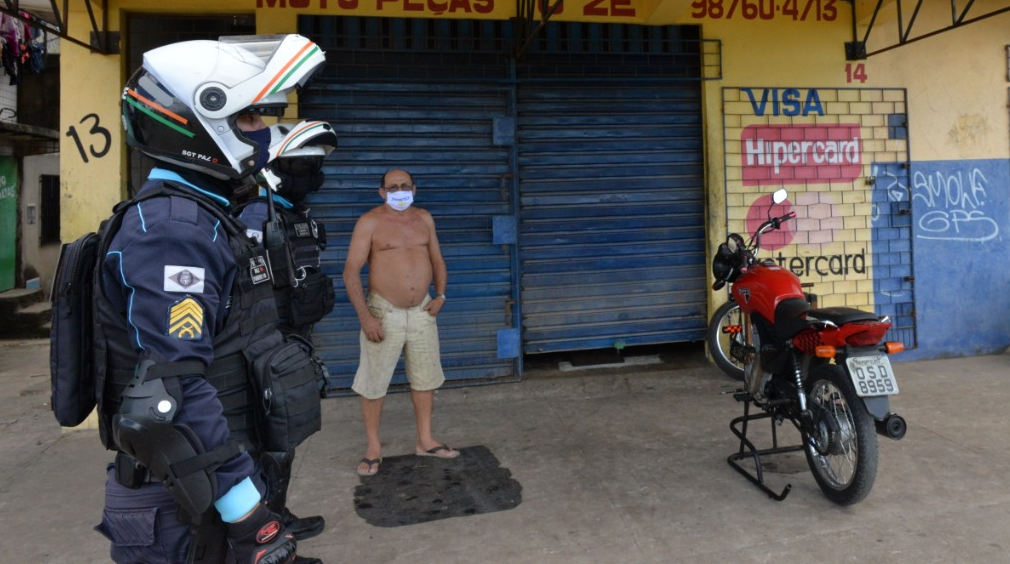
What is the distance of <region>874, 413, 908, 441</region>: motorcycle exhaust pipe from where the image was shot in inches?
128

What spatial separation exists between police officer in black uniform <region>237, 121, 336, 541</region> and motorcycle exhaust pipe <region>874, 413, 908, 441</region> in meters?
2.63

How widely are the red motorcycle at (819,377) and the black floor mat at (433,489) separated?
1381mm

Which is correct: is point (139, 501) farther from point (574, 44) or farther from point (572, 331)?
point (574, 44)

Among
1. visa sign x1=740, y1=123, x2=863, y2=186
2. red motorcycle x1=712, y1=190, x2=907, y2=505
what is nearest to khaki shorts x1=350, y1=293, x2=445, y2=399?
red motorcycle x1=712, y1=190, x2=907, y2=505

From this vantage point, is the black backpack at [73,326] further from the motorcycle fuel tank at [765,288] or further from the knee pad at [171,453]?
the motorcycle fuel tank at [765,288]

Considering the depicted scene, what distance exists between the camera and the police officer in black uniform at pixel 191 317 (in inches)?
63.4

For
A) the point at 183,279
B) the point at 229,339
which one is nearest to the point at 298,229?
the point at 229,339

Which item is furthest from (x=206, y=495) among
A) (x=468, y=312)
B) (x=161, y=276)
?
(x=468, y=312)

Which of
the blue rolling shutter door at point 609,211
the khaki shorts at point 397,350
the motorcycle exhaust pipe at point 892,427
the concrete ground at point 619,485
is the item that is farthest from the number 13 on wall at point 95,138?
the motorcycle exhaust pipe at point 892,427

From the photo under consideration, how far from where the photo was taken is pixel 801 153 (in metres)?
6.42

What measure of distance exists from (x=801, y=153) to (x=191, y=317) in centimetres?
598

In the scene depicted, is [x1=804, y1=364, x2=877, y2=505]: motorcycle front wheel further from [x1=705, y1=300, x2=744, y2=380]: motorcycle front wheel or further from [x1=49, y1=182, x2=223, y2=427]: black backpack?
[x1=49, y1=182, x2=223, y2=427]: black backpack

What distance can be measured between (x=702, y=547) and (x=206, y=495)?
2.33 meters

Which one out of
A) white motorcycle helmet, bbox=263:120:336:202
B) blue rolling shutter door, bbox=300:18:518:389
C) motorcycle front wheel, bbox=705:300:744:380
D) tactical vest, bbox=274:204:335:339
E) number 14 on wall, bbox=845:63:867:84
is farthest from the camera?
number 14 on wall, bbox=845:63:867:84
